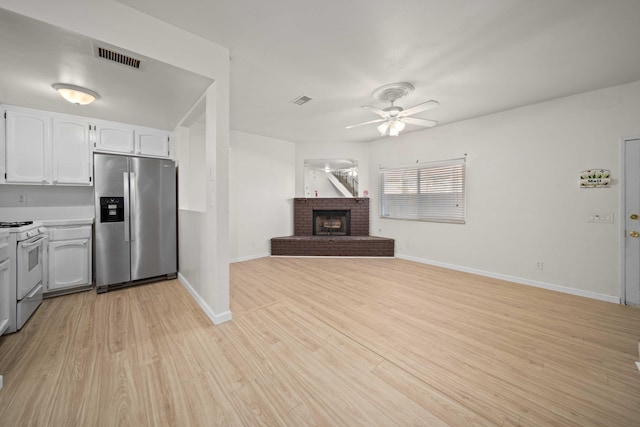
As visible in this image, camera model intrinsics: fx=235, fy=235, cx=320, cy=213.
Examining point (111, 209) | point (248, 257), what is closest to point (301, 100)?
point (111, 209)

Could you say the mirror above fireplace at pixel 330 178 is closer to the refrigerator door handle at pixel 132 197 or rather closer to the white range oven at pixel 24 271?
the refrigerator door handle at pixel 132 197

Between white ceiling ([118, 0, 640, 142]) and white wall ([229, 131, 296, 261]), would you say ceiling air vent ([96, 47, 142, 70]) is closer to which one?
white ceiling ([118, 0, 640, 142])

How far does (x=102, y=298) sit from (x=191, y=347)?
6.44 ft

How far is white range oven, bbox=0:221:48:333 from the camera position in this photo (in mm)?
2203

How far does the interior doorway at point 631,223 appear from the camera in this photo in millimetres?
2852

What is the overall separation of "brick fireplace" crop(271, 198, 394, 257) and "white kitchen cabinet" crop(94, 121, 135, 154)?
3.07m

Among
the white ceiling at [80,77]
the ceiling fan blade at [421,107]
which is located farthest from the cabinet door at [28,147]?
the ceiling fan blade at [421,107]

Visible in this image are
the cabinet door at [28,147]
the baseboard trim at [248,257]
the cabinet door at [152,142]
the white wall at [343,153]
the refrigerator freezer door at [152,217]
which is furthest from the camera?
the white wall at [343,153]

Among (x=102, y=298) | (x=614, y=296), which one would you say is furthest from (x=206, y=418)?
(x=614, y=296)

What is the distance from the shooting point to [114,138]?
349 centimetres

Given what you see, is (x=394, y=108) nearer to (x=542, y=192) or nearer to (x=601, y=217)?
(x=542, y=192)

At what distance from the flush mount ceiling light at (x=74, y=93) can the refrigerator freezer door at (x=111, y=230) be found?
2.70ft

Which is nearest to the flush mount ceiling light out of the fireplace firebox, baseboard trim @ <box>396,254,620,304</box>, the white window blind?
the fireplace firebox

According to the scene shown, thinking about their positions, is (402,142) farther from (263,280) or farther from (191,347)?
(191,347)
